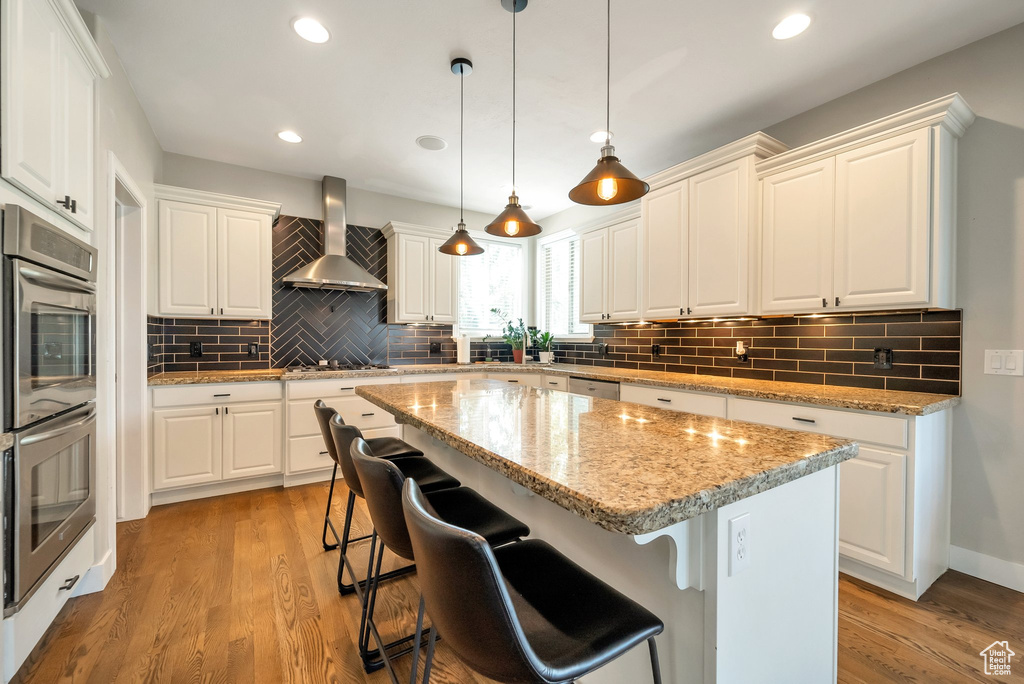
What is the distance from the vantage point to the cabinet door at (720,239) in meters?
2.89

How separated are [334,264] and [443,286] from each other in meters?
1.09

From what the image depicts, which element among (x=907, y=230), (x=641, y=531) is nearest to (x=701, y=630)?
(x=641, y=531)

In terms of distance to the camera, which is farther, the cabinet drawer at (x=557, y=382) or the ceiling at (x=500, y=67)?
the cabinet drawer at (x=557, y=382)

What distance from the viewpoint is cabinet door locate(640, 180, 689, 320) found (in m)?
3.27

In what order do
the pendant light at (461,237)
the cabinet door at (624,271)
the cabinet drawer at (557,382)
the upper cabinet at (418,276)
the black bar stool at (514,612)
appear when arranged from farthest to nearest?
the upper cabinet at (418,276) < the cabinet drawer at (557,382) < the cabinet door at (624,271) < the pendant light at (461,237) < the black bar stool at (514,612)

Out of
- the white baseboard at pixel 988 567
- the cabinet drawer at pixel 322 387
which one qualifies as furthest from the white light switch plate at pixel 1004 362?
the cabinet drawer at pixel 322 387

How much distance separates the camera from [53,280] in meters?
1.60

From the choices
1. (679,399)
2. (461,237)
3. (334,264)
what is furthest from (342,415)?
(679,399)

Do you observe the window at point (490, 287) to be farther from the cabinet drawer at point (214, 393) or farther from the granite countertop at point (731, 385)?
the cabinet drawer at point (214, 393)

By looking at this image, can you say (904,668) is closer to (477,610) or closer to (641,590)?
(641,590)

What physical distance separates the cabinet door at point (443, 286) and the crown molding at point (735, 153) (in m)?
2.30

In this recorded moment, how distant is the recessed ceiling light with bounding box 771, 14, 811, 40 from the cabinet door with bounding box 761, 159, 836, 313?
2.42 ft

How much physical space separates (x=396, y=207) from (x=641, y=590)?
171 inches

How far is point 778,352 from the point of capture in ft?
9.93
